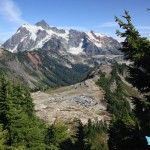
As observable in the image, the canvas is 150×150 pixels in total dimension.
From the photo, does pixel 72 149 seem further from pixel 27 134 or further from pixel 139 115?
pixel 139 115

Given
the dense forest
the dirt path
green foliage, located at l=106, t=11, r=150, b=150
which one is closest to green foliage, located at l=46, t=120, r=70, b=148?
the dense forest

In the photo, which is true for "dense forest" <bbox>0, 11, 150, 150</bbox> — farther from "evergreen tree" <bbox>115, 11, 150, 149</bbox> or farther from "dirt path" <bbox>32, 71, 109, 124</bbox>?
"dirt path" <bbox>32, 71, 109, 124</bbox>

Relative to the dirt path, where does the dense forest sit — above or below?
above

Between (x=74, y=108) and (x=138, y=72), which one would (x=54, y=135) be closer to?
(x=138, y=72)

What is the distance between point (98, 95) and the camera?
197 metres

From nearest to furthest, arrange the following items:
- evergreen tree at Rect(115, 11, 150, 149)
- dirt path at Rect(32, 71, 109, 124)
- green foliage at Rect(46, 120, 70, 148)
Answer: evergreen tree at Rect(115, 11, 150, 149), green foliage at Rect(46, 120, 70, 148), dirt path at Rect(32, 71, 109, 124)

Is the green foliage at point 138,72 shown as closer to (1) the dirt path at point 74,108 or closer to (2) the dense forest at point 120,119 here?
(2) the dense forest at point 120,119

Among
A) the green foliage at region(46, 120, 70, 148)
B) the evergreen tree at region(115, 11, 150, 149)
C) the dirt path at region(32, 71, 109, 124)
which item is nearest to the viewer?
the evergreen tree at region(115, 11, 150, 149)

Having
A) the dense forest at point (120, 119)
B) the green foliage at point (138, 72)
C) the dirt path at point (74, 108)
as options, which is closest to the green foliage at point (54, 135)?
the dense forest at point (120, 119)

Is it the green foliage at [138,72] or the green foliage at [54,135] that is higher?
the green foliage at [138,72]

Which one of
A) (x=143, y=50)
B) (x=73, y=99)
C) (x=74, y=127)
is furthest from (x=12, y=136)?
(x=73, y=99)

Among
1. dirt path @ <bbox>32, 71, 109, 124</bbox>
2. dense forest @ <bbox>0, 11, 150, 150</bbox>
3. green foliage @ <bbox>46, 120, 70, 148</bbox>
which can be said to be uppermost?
dense forest @ <bbox>0, 11, 150, 150</bbox>

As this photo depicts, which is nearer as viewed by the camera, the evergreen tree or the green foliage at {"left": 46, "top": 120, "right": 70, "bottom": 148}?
the evergreen tree

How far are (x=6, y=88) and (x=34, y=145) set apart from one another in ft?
27.6
